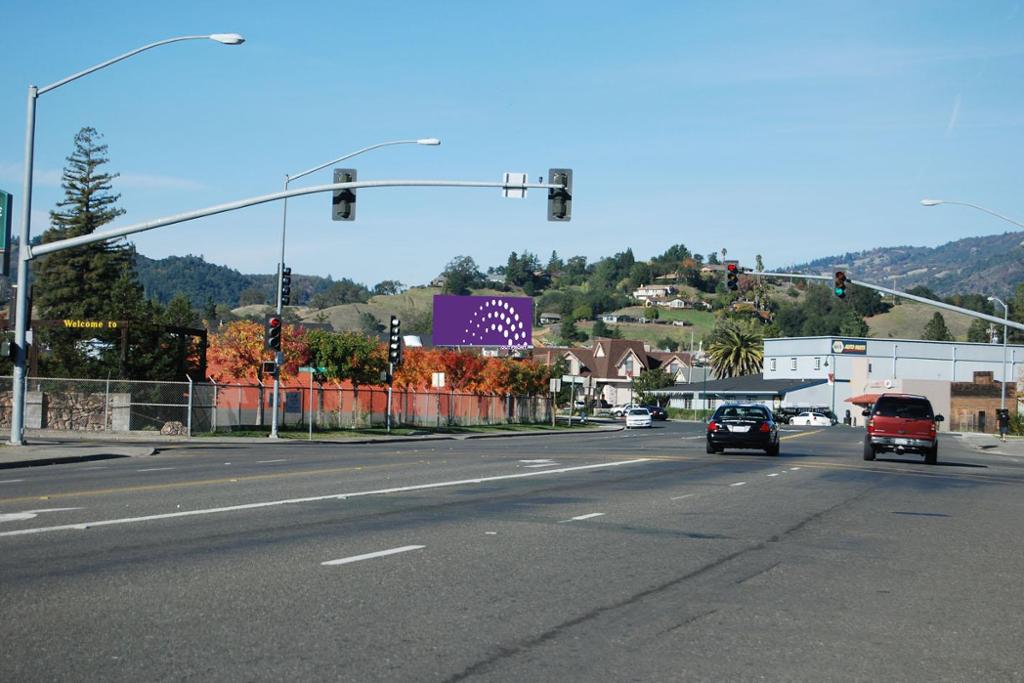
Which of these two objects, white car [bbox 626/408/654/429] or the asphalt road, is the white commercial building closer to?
white car [bbox 626/408/654/429]

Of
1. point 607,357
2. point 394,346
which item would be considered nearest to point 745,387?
point 607,357

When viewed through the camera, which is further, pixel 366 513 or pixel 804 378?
pixel 804 378

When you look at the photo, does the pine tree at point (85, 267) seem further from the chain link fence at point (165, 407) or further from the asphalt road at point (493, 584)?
the asphalt road at point (493, 584)

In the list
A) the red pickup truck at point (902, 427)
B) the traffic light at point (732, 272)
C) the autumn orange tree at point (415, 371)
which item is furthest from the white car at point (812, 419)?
the red pickup truck at point (902, 427)

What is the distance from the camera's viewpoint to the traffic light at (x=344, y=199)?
31219mm

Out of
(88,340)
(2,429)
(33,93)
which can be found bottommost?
(2,429)

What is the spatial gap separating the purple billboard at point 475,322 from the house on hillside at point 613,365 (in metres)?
62.2

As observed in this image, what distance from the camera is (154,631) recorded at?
317 inches

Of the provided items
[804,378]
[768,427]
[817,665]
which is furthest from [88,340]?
Answer: [804,378]

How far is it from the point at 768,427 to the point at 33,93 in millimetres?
22623

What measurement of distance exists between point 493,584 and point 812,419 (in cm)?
9583

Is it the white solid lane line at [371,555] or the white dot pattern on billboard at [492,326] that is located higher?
the white dot pattern on billboard at [492,326]

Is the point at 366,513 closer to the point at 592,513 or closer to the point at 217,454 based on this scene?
the point at 592,513

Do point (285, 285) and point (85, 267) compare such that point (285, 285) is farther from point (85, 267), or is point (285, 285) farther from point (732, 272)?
point (85, 267)
